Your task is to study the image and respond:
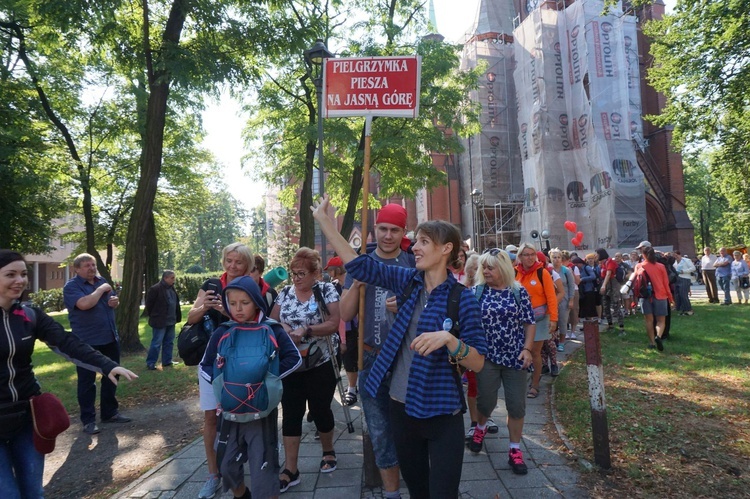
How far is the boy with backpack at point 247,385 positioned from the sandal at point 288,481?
672 millimetres

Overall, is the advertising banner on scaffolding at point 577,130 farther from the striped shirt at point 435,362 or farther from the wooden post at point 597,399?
the striped shirt at point 435,362

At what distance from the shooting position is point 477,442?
15.0 ft

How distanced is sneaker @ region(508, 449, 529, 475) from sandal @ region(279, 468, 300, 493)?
185 centimetres

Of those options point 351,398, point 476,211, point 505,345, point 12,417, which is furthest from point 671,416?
point 476,211

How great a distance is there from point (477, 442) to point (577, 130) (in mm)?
25585

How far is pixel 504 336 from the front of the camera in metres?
4.33

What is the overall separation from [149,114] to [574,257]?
34.1 ft

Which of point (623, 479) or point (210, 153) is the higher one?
point (210, 153)

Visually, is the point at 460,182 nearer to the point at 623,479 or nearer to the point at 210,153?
the point at 210,153

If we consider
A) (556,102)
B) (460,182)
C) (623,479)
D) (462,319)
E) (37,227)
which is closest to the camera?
(462,319)

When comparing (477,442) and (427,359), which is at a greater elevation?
(427,359)

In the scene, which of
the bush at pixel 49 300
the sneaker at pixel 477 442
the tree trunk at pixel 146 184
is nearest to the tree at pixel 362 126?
the tree trunk at pixel 146 184

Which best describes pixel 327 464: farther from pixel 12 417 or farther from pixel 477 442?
pixel 12 417

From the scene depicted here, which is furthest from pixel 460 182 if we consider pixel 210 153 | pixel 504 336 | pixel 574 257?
pixel 504 336
